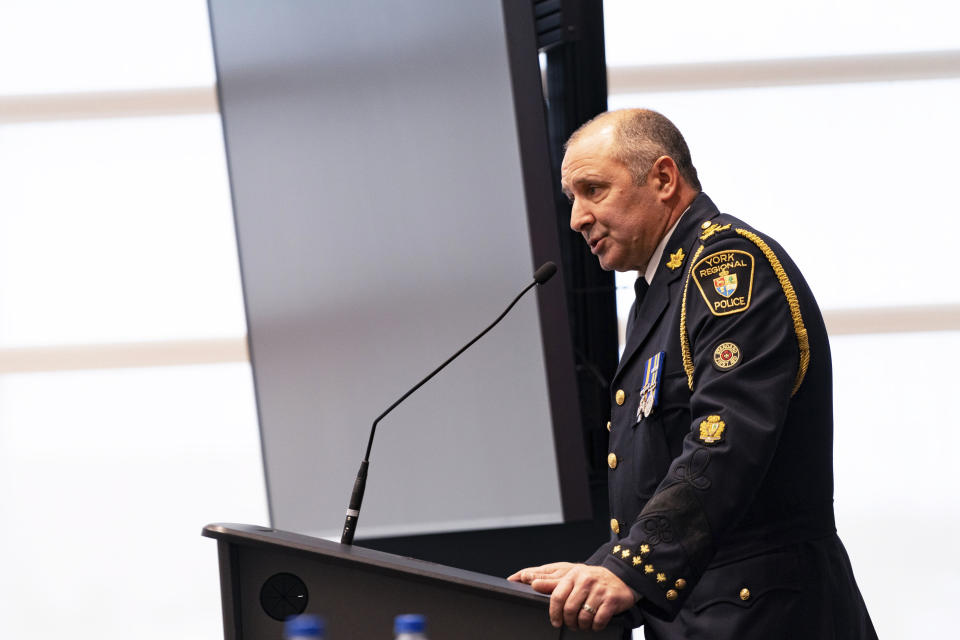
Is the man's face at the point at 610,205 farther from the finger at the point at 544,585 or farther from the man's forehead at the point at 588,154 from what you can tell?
the finger at the point at 544,585

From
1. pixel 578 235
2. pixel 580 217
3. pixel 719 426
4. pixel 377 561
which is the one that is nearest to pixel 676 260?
pixel 580 217

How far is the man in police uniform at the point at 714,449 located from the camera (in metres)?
1.08

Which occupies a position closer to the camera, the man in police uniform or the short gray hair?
the man in police uniform

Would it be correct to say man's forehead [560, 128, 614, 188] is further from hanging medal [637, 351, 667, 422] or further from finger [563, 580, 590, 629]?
finger [563, 580, 590, 629]

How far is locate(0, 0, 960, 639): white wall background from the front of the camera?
10.7 feet

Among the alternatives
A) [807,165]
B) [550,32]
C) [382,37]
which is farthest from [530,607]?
[807,165]

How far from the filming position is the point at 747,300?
Result: 1203 millimetres

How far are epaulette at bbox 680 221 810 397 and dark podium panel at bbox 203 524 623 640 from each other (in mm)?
404

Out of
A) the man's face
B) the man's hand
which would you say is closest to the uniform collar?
the man's face

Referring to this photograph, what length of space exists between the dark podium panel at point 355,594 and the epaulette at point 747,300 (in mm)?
404

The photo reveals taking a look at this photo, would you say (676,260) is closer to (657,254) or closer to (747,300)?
(657,254)

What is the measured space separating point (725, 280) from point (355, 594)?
601 millimetres

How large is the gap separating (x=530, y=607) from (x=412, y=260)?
215 cm

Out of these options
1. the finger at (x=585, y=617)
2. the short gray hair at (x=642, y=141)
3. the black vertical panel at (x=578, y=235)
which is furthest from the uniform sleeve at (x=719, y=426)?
the black vertical panel at (x=578, y=235)
